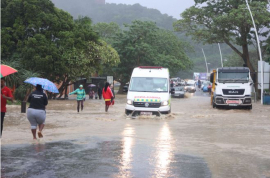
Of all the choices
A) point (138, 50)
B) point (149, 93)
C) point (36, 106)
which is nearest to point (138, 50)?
point (138, 50)

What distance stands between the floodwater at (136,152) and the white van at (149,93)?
3.01 m

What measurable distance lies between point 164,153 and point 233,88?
704 inches

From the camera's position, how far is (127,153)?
1074 centimetres

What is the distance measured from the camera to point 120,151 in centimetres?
1105

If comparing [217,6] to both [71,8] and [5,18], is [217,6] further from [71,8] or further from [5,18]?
[71,8]

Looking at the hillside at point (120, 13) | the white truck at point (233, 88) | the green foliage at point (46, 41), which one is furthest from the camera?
the hillside at point (120, 13)

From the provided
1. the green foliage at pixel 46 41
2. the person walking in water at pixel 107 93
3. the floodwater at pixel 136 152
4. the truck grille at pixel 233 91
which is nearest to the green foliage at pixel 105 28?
the green foliage at pixel 46 41

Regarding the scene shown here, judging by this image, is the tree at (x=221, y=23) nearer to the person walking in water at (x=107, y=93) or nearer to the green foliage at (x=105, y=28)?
the person walking in water at (x=107, y=93)

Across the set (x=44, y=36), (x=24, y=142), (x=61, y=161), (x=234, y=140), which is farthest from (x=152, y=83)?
(x=44, y=36)

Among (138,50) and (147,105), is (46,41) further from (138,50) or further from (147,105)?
(138,50)

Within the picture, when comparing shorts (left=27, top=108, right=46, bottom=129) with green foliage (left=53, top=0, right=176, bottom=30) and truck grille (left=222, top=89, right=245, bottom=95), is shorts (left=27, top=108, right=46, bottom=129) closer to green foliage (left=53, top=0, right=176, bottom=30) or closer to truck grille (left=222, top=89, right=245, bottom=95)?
truck grille (left=222, top=89, right=245, bottom=95)

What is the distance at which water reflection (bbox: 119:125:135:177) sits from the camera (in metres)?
8.56

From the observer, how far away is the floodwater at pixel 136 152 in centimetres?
861

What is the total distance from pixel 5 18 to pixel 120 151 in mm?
28860
